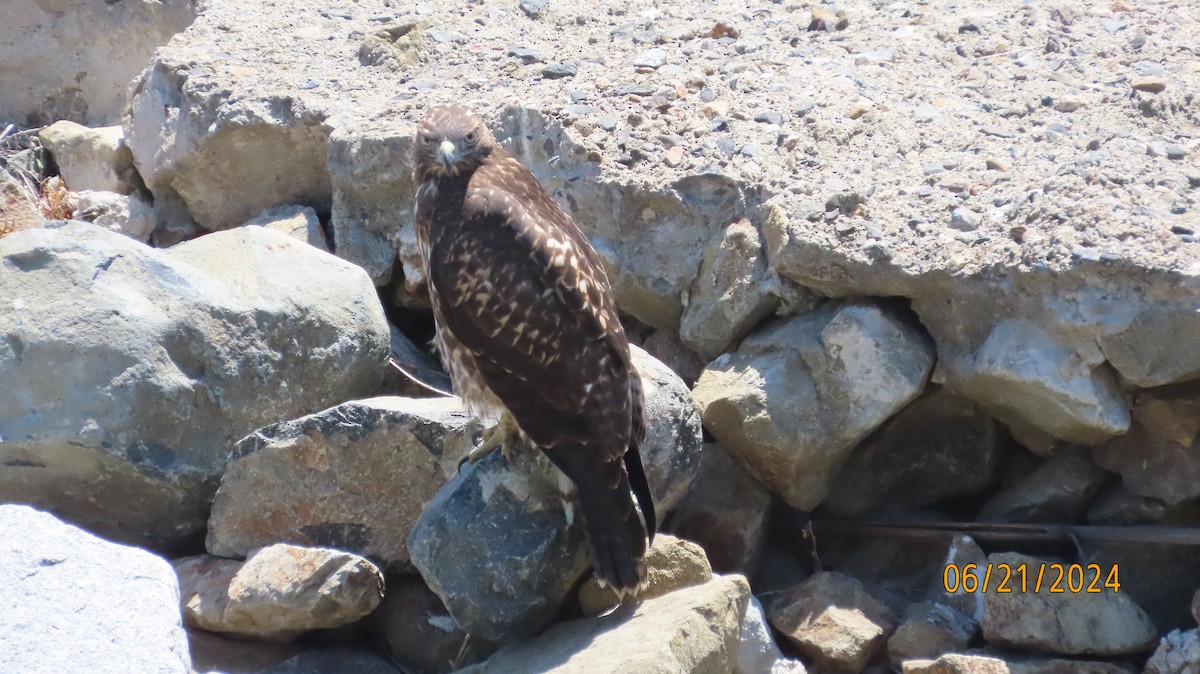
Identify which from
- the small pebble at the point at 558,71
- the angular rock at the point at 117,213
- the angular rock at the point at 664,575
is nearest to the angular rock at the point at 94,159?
the angular rock at the point at 117,213

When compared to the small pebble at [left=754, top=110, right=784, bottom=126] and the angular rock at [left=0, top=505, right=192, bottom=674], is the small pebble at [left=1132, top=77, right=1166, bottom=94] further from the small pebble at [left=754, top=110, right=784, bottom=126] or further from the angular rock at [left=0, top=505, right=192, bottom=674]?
the angular rock at [left=0, top=505, right=192, bottom=674]

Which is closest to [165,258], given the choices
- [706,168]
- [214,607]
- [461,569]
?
[214,607]

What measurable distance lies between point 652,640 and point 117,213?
3.78 m

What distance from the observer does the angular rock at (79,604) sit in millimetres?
3182

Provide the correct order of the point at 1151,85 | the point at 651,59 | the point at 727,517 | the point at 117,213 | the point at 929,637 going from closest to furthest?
the point at 929,637
the point at 727,517
the point at 1151,85
the point at 651,59
the point at 117,213

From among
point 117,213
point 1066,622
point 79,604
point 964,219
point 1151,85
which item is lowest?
point 1066,622

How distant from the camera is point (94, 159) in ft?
21.9

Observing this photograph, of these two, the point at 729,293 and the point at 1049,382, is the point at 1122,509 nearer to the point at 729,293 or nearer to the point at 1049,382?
the point at 1049,382

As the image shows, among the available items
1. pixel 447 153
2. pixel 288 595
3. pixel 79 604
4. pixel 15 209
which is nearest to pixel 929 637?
pixel 288 595

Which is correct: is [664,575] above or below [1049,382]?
below

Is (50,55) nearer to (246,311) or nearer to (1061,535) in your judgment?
(246,311)

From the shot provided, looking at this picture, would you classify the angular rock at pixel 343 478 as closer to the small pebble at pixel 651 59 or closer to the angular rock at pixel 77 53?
the small pebble at pixel 651 59

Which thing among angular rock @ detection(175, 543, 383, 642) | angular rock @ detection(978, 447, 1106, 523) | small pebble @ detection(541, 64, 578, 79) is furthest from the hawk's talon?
small pebble @ detection(541, 64, 578, 79)

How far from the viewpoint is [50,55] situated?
24.2 ft
